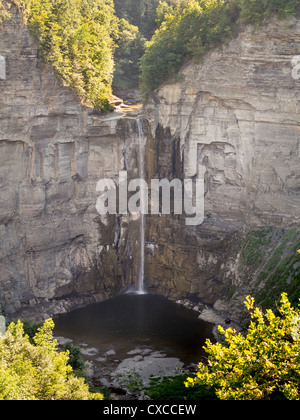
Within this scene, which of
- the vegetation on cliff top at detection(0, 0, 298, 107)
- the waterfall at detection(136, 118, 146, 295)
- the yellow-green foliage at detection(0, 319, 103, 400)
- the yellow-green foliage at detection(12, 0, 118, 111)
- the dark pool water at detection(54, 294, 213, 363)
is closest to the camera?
the yellow-green foliage at detection(0, 319, 103, 400)

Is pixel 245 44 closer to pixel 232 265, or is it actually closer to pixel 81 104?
pixel 81 104

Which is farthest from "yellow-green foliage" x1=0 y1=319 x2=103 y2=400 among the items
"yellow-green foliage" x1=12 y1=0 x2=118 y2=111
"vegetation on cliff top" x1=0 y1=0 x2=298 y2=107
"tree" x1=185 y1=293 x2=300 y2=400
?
"vegetation on cliff top" x1=0 y1=0 x2=298 y2=107

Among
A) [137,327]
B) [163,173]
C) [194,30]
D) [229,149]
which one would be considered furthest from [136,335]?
[194,30]

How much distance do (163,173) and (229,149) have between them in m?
5.93

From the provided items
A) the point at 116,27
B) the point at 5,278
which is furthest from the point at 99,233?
the point at 116,27

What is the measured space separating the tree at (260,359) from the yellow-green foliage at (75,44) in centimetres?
2910

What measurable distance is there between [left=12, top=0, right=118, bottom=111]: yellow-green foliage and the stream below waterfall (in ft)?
50.3

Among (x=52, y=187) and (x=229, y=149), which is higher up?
(x=229, y=149)

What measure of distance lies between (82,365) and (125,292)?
14.4 meters

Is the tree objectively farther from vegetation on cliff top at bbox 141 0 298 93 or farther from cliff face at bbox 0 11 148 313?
vegetation on cliff top at bbox 141 0 298 93

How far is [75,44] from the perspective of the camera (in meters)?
51.0

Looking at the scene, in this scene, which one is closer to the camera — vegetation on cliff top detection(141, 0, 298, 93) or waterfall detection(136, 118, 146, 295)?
vegetation on cliff top detection(141, 0, 298, 93)

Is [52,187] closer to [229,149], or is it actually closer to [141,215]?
[141,215]

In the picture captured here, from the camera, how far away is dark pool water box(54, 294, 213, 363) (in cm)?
4438
